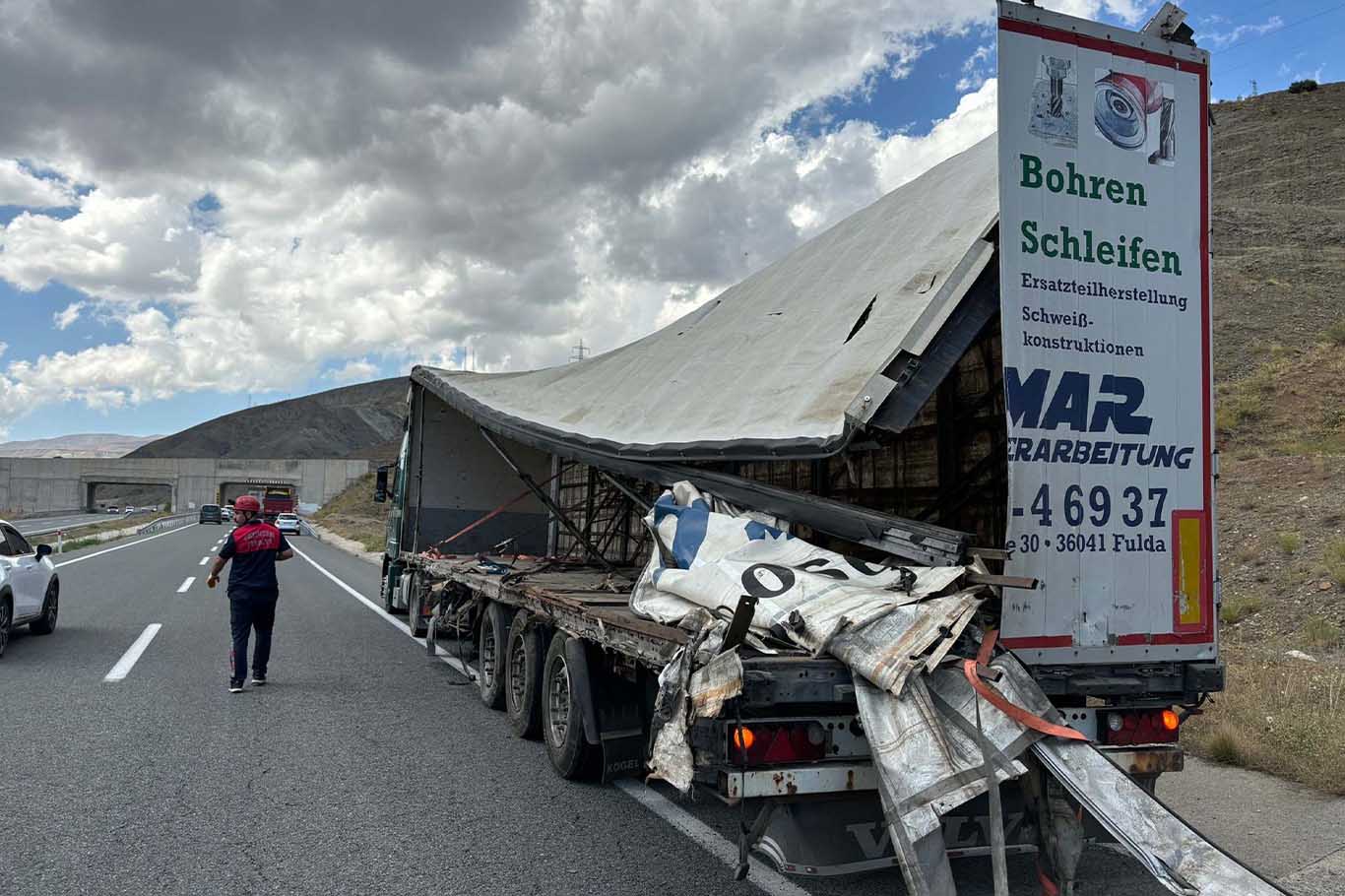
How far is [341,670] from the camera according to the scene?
1027cm

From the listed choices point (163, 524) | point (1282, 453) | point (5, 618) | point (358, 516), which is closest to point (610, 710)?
point (5, 618)

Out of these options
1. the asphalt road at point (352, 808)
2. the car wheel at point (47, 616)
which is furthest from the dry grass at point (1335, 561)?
the car wheel at point (47, 616)

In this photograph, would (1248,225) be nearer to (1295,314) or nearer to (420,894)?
(1295,314)

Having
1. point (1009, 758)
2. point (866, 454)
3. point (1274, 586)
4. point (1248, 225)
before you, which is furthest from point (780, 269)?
point (1248, 225)

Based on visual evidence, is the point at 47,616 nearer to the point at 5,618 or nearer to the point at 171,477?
the point at 5,618

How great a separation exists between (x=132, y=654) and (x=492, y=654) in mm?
4981

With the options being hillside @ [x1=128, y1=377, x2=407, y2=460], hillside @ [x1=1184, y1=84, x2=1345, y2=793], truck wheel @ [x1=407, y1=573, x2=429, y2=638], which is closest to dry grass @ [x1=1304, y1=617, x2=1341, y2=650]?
hillside @ [x1=1184, y1=84, x2=1345, y2=793]

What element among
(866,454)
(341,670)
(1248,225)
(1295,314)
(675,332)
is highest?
(1248,225)

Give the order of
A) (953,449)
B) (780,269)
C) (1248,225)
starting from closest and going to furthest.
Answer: (953,449) → (780,269) → (1248,225)

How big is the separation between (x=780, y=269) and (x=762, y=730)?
5.66 metres

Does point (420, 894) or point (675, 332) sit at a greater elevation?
point (675, 332)

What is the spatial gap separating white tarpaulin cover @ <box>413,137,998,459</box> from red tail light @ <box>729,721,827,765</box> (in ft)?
4.99

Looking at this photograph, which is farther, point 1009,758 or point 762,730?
point 762,730

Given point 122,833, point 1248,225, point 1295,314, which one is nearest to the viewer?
point 122,833
